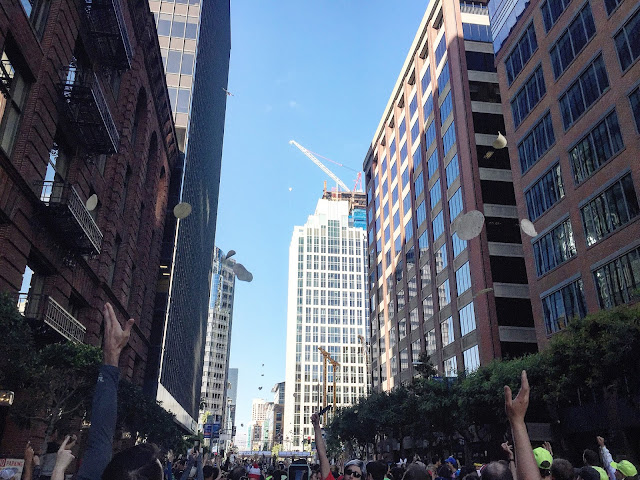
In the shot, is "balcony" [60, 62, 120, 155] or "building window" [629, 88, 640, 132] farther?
"building window" [629, 88, 640, 132]

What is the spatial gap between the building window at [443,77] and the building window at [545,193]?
2433 cm

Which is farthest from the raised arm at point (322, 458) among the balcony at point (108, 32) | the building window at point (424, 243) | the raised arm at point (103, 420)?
the building window at point (424, 243)

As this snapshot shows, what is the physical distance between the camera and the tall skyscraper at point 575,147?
28.8m

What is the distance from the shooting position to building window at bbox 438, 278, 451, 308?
182ft

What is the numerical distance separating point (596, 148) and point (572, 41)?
7.91 m

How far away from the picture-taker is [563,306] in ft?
113

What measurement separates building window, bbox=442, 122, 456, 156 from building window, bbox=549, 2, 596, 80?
19.4m

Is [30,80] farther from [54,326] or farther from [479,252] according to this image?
[479,252]

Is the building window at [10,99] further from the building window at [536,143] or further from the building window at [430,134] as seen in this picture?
the building window at [430,134]

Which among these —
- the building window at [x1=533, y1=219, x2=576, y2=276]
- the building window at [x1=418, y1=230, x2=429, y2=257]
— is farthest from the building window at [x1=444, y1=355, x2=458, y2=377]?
the building window at [x1=533, y1=219, x2=576, y2=276]

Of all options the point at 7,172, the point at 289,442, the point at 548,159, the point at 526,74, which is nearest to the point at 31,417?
the point at 7,172

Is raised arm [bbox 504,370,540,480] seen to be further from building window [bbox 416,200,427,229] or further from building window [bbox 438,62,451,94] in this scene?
building window [bbox 416,200,427,229]

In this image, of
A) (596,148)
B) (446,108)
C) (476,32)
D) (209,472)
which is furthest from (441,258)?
(209,472)

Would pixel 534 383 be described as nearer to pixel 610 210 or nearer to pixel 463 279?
pixel 610 210
